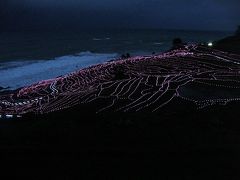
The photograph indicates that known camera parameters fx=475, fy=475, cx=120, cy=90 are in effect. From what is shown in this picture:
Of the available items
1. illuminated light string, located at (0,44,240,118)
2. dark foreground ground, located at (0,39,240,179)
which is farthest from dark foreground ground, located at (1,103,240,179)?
illuminated light string, located at (0,44,240,118)

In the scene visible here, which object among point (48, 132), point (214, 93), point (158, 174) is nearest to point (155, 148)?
point (158, 174)

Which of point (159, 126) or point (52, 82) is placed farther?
point (52, 82)

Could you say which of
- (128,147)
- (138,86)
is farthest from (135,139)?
(138,86)

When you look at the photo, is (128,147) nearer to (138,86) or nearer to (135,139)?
(135,139)

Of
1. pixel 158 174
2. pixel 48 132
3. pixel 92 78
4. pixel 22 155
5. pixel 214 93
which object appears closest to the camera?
pixel 158 174

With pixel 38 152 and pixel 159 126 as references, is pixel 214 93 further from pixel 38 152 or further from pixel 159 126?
pixel 38 152

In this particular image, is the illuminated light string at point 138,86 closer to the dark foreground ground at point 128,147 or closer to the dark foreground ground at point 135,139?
the dark foreground ground at point 135,139

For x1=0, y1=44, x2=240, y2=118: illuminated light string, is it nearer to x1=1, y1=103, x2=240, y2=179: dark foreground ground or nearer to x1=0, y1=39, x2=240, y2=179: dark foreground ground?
x1=0, y1=39, x2=240, y2=179: dark foreground ground
